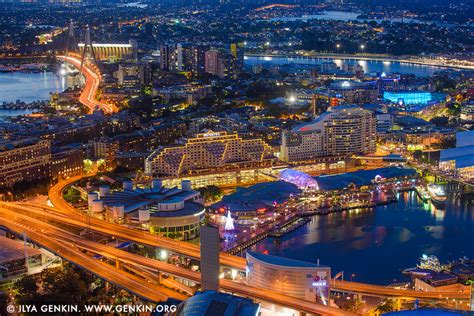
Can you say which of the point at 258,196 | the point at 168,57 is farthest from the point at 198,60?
the point at 258,196

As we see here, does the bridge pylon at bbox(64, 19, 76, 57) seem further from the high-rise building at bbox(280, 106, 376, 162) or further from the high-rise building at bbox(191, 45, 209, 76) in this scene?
the high-rise building at bbox(280, 106, 376, 162)

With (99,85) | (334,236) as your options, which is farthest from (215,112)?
(334,236)

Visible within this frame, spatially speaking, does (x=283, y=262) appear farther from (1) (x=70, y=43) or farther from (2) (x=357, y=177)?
(1) (x=70, y=43)

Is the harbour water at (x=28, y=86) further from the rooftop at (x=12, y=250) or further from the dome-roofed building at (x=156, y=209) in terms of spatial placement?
the rooftop at (x=12, y=250)

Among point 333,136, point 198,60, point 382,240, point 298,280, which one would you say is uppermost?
point 198,60

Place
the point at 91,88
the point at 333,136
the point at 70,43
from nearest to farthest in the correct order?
the point at 333,136, the point at 91,88, the point at 70,43
